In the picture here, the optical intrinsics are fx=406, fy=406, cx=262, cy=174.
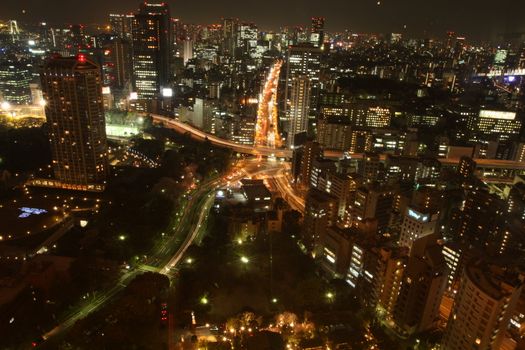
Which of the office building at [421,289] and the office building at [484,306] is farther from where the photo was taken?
the office building at [421,289]

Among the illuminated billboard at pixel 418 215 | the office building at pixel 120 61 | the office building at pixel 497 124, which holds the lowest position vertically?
the illuminated billboard at pixel 418 215

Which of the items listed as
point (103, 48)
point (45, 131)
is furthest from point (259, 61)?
point (45, 131)

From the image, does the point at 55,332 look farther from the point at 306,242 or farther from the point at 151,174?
the point at 151,174

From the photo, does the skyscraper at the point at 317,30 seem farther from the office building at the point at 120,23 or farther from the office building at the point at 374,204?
the office building at the point at 374,204

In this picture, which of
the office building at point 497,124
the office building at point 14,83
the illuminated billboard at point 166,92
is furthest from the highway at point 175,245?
the office building at point 14,83

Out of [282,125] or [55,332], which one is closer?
[55,332]

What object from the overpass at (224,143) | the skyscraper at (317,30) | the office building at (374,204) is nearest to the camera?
the office building at (374,204)

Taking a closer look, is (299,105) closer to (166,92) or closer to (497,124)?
(166,92)
